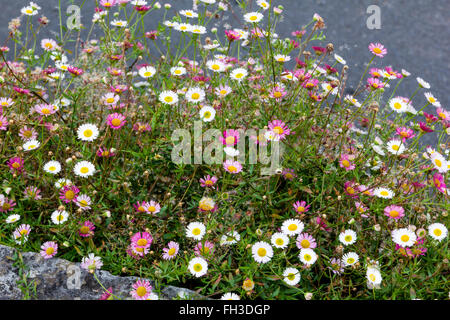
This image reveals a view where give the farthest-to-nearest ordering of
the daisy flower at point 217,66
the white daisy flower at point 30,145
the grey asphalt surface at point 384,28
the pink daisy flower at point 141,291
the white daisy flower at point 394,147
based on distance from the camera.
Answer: the grey asphalt surface at point 384,28
the daisy flower at point 217,66
the white daisy flower at point 394,147
the white daisy flower at point 30,145
the pink daisy flower at point 141,291

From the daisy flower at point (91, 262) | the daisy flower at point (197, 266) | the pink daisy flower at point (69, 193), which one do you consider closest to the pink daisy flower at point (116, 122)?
the pink daisy flower at point (69, 193)

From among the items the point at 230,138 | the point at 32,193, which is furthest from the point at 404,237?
the point at 32,193

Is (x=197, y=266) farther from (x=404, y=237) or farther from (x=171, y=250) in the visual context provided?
(x=404, y=237)

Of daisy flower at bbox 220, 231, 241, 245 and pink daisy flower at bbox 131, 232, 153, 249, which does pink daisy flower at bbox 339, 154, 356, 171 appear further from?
pink daisy flower at bbox 131, 232, 153, 249

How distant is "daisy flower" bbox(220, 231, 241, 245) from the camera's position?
1535 mm

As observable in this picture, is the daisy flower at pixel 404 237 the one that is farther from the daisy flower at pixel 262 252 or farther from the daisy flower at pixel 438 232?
the daisy flower at pixel 262 252

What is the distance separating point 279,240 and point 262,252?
0.09 metres

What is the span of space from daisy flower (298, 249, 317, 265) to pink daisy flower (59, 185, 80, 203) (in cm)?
81

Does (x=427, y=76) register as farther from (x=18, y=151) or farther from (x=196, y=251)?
(x=18, y=151)

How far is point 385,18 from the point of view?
11.0 feet

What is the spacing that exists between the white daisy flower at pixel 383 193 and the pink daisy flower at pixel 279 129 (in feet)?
1.30

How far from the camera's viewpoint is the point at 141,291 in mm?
1405

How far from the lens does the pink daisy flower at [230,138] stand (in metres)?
1.66
